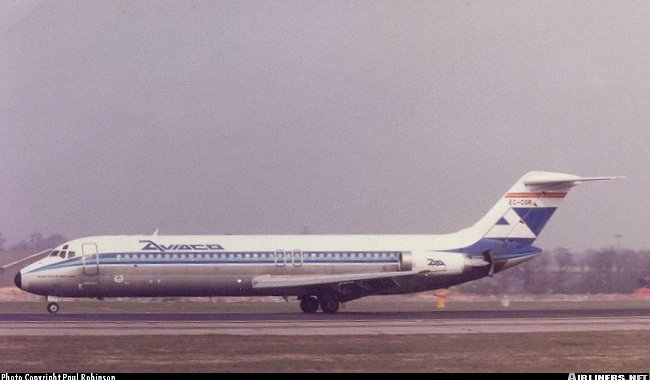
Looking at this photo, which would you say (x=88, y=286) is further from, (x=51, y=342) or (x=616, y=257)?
(x=616, y=257)

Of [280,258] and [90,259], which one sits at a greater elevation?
[90,259]

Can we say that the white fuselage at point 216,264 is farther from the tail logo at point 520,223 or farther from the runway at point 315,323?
the tail logo at point 520,223

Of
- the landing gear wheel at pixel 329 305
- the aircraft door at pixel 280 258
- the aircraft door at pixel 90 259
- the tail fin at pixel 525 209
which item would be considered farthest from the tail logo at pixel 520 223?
the aircraft door at pixel 90 259

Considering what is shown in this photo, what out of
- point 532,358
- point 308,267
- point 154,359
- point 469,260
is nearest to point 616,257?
point 469,260

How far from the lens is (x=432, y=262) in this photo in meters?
40.5

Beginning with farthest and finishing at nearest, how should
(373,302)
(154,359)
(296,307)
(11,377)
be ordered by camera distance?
(373,302)
(296,307)
(154,359)
(11,377)

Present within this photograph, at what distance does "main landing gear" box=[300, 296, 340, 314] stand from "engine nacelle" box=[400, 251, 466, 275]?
3256 mm

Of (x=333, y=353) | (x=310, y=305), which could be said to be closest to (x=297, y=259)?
(x=310, y=305)

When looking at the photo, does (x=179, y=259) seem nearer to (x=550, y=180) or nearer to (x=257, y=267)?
(x=257, y=267)

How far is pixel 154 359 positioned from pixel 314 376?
4.62 meters

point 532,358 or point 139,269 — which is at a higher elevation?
point 139,269

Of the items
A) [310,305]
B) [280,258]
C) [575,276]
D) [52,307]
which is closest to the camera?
[52,307]

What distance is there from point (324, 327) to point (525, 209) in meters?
15.2

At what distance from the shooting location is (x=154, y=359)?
A: 72.0 feet
